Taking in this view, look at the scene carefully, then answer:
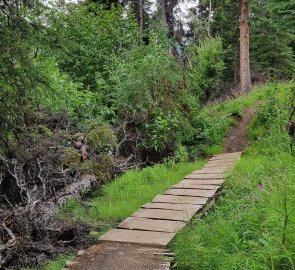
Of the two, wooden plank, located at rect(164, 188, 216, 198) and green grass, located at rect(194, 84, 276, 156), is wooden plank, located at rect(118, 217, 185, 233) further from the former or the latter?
green grass, located at rect(194, 84, 276, 156)

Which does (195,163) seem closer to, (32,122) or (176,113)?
(176,113)

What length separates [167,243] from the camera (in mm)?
3711

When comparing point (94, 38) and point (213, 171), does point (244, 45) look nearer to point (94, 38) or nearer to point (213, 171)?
point (94, 38)

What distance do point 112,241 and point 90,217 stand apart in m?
1.32

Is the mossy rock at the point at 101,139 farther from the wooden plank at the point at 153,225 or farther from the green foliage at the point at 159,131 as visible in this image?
the wooden plank at the point at 153,225

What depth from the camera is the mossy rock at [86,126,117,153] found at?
7832 mm

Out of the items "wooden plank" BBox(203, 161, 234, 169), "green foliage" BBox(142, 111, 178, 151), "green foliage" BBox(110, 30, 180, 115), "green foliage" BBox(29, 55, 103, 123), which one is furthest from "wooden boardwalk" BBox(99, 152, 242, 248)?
"green foliage" BBox(29, 55, 103, 123)

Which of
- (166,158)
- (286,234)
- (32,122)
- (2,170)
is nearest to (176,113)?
(166,158)

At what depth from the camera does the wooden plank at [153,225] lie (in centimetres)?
417

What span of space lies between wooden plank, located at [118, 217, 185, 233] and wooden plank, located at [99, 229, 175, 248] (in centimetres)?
11

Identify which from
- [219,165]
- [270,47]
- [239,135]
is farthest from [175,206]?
[270,47]

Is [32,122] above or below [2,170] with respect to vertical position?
above

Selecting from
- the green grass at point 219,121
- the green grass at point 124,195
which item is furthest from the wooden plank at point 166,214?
the green grass at point 219,121

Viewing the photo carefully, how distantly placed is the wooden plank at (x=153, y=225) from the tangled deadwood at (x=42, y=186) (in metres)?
0.46
